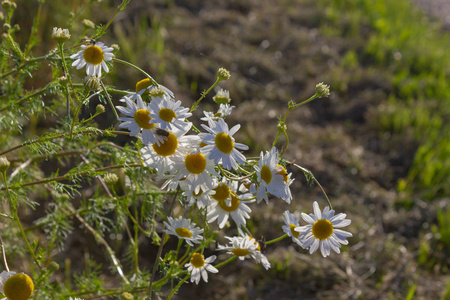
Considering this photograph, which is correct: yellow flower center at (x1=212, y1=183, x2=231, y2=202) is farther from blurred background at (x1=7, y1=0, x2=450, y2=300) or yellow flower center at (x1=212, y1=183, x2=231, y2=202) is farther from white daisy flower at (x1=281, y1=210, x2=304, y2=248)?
blurred background at (x1=7, y1=0, x2=450, y2=300)

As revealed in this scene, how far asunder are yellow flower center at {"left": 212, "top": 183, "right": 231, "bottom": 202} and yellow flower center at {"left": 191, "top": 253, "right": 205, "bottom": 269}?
0.19 m

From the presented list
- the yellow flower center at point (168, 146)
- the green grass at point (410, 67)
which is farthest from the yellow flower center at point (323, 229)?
the green grass at point (410, 67)

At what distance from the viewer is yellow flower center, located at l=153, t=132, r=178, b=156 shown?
1.03 m

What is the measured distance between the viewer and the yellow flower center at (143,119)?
100 cm

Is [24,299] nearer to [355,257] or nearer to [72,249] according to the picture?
[72,249]

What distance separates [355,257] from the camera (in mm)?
2301

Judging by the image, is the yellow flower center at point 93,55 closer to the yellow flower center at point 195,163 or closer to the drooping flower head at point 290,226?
the yellow flower center at point 195,163

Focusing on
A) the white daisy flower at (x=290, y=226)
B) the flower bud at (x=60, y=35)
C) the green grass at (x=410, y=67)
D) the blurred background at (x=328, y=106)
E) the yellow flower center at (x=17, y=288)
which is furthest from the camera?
the green grass at (x=410, y=67)

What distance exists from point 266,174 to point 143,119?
30 cm

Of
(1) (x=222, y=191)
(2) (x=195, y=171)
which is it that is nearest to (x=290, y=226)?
(1) (x=222, y=191)

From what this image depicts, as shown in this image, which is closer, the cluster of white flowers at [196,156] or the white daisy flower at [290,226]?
the cluster of white flowers at [196,156]

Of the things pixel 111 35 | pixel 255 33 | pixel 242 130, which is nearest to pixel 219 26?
pixel 255 33

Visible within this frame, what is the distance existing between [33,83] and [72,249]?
3.57ft

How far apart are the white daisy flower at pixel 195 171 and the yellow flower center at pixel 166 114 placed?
0.33ft
